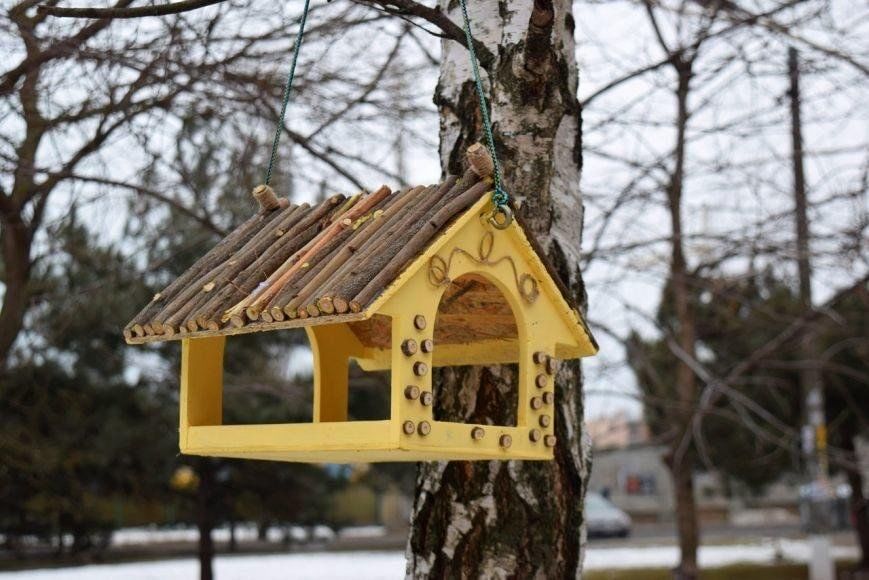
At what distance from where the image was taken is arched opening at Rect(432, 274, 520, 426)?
268 cm

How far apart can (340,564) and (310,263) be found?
1436 cm

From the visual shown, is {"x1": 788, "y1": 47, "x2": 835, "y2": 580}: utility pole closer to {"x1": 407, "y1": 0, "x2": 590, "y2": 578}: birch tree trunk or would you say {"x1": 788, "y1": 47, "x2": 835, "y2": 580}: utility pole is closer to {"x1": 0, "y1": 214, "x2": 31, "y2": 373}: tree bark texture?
{"x1": 0, "y1": 214, "x2": 31, "y2": 373}: tree bark texture

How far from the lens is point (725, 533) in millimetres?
24516

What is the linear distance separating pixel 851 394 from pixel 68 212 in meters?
11.4

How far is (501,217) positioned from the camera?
2348 millimetres

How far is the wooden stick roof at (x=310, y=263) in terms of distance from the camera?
82.6 inches

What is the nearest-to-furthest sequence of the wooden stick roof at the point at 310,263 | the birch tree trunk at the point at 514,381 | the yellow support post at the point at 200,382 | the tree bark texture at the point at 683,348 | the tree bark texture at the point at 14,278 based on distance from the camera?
the wooden stick roof at the point at 310,263 < the yellow support post at the point at 200,382 < the birch tree trunk at the point at 514,381 < the tree bark texture at the point at 14,278 < the tree bark texture at the point at 683,348

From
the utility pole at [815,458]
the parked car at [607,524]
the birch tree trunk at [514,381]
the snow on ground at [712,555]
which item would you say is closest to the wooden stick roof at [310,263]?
the birch tree trunk at [514,381]

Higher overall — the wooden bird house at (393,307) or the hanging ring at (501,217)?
the hanging ring at (501,217)

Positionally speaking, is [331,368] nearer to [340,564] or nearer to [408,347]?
[408,347]

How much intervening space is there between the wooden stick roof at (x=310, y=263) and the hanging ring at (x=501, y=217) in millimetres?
47

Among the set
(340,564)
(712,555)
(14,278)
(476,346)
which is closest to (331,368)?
(476,346)

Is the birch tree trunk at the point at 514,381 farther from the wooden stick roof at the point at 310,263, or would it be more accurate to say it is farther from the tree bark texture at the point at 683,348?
the tree bark texture at the point at 683,348

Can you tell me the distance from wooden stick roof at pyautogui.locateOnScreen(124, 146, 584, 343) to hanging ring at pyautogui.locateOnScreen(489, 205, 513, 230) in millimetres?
47
